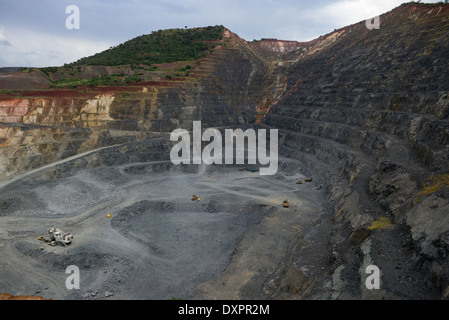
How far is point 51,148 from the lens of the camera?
4069 cm

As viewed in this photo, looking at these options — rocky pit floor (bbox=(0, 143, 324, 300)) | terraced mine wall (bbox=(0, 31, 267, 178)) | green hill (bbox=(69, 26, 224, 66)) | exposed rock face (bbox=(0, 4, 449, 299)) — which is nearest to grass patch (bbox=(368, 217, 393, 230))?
exposed rock face (bbox=(0, 4, 449, 299))

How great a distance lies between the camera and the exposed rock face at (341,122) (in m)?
15.4

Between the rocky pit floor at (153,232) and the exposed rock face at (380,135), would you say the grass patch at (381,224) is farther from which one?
the rocky pit floor at (153,232)

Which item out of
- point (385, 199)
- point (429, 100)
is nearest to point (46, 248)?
point (385, 199)

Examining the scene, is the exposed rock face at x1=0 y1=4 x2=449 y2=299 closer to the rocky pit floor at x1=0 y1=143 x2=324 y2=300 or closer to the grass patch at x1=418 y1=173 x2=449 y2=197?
the grass patch at x1=418 y1=173 x2=449 y2=197

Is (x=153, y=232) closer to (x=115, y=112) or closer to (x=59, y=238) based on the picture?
(x=59, y=238)

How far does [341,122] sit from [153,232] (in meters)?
32.6

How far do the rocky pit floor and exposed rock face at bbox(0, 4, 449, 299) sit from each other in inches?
107

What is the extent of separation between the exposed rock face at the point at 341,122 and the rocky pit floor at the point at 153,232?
272 centimetres

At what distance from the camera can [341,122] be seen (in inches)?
1783

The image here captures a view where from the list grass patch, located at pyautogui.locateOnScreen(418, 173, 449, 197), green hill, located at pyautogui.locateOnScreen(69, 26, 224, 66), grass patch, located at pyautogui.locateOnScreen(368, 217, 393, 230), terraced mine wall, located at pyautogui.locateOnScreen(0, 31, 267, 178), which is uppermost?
green hill, located at pyautogui.locateOnScreen(69, 26, 224, 66)

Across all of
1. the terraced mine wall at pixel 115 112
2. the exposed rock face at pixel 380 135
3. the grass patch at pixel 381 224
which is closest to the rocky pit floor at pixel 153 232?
the exposed rock face at pixel 380 135

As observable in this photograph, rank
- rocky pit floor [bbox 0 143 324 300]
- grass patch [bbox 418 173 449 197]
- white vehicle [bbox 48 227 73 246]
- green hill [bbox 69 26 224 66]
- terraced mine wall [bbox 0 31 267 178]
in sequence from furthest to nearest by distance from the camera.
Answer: green hill [bbox 69 26 224 66], terraced mine wall [bbox 0 31 267 178], white vehicle [bbox 48 227 73 246], rocky pit floor [bbox 0 143 324 300], grass patch [bbox 418 173 449 197]

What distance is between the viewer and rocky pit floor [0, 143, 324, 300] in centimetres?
2008
